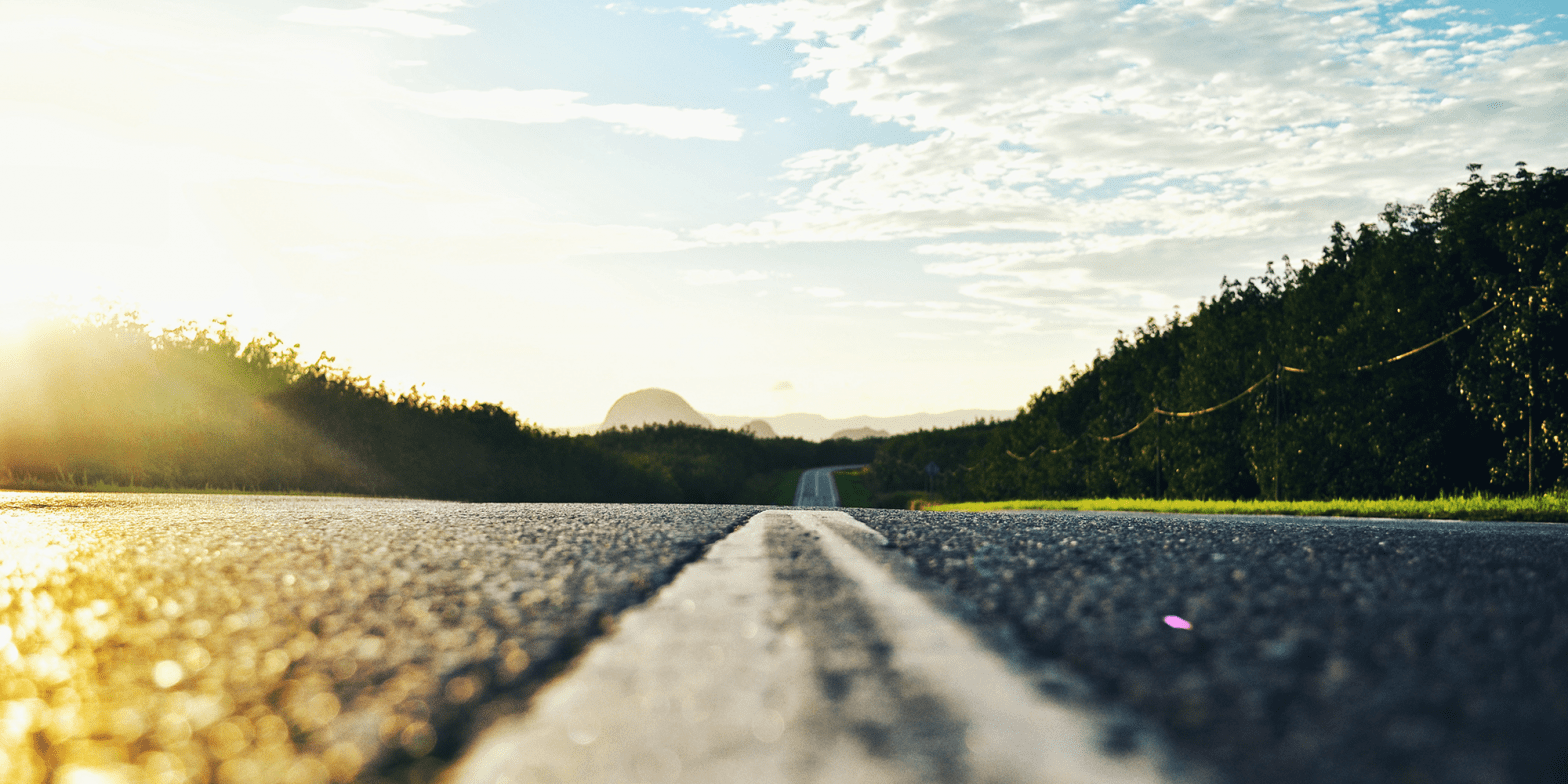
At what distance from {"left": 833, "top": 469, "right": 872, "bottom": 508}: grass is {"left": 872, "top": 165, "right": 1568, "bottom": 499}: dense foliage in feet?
229

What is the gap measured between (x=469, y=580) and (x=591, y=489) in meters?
55.0

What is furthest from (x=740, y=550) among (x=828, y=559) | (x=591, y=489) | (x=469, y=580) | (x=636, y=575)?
(x=591, y=489)

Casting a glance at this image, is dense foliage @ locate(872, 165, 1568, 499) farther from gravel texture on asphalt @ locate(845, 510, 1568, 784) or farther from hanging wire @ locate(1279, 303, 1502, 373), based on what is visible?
gravel texture on asphalt @ locate(845, 510, 1568, 784)

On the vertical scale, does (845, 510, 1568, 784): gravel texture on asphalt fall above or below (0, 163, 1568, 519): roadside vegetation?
below

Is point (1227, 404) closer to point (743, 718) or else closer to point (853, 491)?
point (743, 718)

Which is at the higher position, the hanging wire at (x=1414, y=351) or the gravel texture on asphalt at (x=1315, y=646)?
the hanging wire at (x=1414, y=351)

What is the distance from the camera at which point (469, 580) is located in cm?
345

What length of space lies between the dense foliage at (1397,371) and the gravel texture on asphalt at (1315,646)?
13.0 metres

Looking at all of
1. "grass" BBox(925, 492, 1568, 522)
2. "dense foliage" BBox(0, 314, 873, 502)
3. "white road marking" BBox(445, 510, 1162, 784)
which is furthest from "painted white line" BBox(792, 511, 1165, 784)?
"dense foliage" BBox(0, 314, 873, 502)

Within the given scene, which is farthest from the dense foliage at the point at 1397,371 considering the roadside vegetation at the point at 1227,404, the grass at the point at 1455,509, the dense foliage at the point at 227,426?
the dense foliage at the point at 227,426

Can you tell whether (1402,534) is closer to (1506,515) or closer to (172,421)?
(1506,515)

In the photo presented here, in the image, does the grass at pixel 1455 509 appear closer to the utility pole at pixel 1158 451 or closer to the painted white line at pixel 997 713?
the painted white line at pixel 997 713

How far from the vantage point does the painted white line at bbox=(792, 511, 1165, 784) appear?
1384 mm

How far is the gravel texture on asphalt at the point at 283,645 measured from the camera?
1482 millimetres
